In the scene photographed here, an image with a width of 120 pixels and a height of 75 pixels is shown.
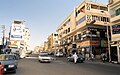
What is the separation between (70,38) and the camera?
64.9 meters

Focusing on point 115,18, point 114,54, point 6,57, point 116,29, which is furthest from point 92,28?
point 6,57

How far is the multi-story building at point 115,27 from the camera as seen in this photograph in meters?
30.9

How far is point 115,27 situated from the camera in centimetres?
3147

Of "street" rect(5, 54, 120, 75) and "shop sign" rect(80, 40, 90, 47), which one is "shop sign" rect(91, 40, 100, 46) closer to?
Result: "shop sign" rect(80, 40, 90, 47)

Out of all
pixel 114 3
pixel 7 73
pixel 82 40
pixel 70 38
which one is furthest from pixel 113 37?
pixel 70 38

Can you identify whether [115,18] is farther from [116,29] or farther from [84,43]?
[84,43]

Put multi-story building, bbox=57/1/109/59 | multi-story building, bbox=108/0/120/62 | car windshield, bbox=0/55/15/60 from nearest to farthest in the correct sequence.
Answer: car windshield, bbox=0/55/15/60, multi-story building, bbox=108/0/120/62, multi-story building, bbox=57/1/109/59

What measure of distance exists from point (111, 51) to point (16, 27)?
29.7 m

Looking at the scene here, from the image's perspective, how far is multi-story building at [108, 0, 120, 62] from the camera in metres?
30.9

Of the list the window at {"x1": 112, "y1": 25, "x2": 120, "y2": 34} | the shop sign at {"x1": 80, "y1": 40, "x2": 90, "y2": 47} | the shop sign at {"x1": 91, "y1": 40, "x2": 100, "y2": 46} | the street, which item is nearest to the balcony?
the window at {"x1": 112, "y1": 25, "x2": 120, "y2": 34}

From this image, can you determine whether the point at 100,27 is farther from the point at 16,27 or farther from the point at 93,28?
the point at 16,27

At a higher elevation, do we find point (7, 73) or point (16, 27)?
point (16, 27)

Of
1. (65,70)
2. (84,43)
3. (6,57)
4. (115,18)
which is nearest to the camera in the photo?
(6,57)

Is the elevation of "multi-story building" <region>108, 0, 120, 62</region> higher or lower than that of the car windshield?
higher
